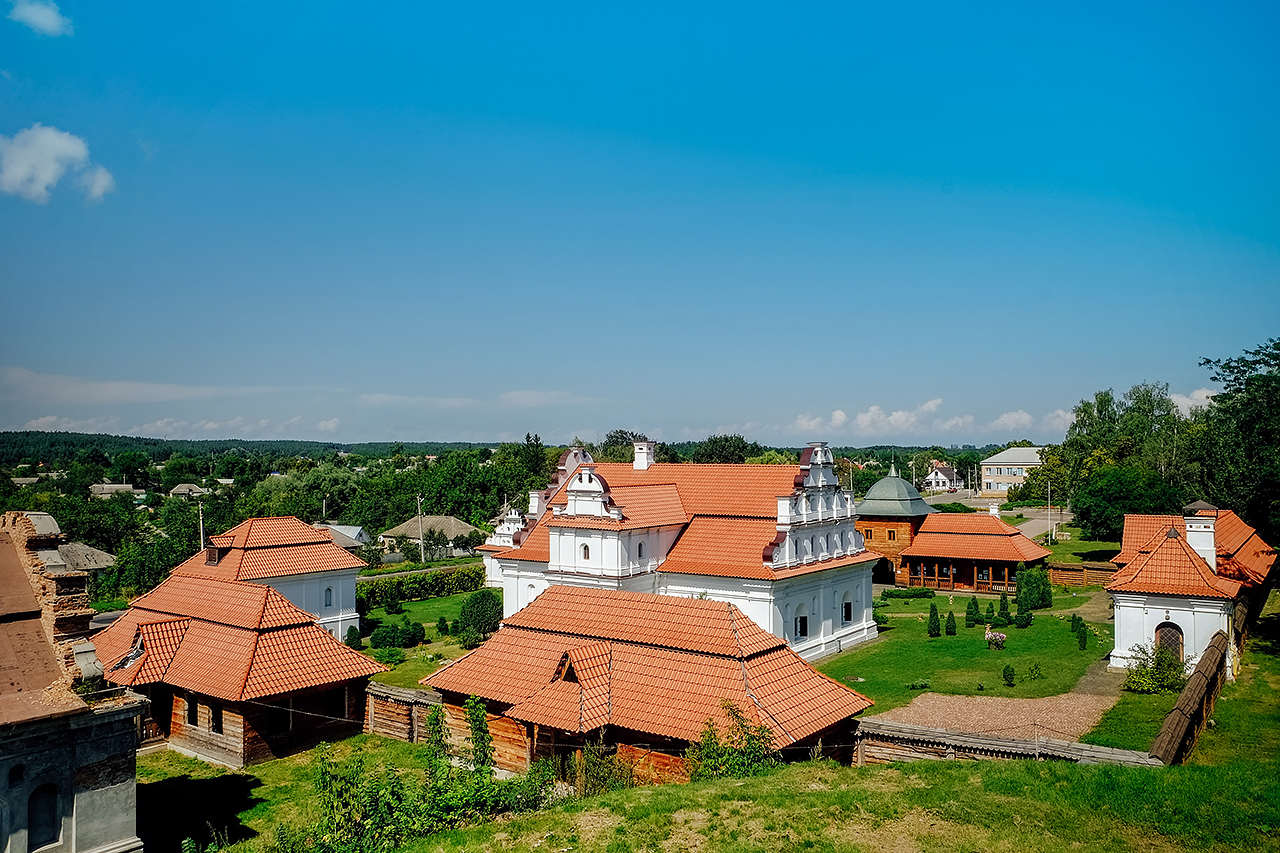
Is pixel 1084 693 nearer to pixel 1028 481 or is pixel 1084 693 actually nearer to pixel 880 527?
pixel 880 527

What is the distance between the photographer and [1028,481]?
9712 cm

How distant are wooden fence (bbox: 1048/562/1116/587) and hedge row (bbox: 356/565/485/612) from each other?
36.1 metres

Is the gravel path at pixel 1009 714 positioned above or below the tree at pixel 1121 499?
below

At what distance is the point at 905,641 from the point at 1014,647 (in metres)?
4.32

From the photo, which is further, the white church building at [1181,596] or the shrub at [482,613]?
the shrub at [482,613]

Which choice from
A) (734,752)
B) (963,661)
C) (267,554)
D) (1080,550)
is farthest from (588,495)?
(1080,550)

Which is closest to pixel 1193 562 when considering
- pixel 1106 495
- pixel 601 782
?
pixel 601 782

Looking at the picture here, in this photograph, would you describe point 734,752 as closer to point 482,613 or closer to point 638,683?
point 638,683

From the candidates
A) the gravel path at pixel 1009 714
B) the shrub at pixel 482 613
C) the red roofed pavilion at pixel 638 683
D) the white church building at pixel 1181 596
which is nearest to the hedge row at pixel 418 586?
the shrub at pixel 482 613

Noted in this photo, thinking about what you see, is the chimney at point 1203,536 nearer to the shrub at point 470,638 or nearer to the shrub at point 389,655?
the shrub at point 470,638

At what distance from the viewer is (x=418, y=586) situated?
50.2 metres

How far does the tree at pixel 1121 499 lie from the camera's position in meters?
48.7

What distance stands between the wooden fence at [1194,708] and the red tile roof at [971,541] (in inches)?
812

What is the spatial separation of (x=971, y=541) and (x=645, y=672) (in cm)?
3498
